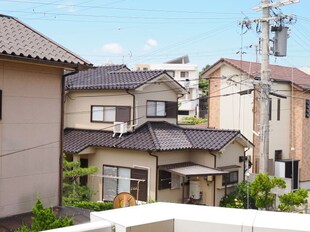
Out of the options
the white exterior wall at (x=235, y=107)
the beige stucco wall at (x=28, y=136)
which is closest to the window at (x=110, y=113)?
the white exterior wall at (x=235, y=107)

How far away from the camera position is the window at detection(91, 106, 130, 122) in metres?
20.9

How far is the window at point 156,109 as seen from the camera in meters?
21.6

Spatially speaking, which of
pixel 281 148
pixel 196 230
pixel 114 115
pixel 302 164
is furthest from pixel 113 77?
pixel 196 230

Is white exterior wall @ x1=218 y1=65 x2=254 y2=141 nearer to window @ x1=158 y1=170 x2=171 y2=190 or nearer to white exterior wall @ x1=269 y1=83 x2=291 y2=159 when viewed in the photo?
white exterior wall @ x1=269 y1=83 x2=291 y2=159

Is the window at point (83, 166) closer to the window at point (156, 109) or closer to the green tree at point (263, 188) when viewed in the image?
the window at point (156, 109)

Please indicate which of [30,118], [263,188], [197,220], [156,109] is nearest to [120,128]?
[156,109]

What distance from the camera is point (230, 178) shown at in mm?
20281

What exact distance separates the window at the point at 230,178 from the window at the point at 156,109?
208 inches

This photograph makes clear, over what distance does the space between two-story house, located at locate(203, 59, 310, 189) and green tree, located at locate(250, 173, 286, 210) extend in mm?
11098

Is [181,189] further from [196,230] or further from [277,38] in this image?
[196,230]

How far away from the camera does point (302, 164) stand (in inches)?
1101

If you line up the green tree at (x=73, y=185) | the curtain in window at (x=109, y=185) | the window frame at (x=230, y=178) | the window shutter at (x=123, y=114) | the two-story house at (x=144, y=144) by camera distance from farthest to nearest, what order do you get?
the window shutter at (x=123, y=114), the curtain in window at (x=109, y=185), the window frame at (x=230, y=178), the two-story house at (x=144, y=144), the green tree at (x=73, y=185)

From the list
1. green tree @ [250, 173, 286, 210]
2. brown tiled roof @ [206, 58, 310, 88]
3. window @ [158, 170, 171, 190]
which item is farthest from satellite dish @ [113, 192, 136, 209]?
brown tiled roof @ [206, 58, 310, 88]

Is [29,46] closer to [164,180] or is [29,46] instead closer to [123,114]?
[164,180]
